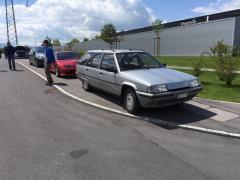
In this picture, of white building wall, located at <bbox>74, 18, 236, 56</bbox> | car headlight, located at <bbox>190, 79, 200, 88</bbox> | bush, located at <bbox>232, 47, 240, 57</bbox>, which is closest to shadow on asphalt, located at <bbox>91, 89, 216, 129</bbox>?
car headlight, located at <bbox>190, 79, 200, 88</bbox>

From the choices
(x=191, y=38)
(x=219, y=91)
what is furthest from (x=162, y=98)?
(x=191, y=38)

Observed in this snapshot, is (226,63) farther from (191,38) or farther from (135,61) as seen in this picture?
(191,38)

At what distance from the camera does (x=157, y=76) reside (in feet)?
22.0

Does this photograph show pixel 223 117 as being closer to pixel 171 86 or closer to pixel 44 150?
pixel 171 86

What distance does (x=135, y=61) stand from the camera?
A: 7.82 m

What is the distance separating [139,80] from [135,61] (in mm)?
1432

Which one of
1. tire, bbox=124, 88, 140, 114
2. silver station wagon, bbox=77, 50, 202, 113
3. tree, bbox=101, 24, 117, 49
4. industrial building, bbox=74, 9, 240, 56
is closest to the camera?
silver station wagon, bbox=77, 50, 202, 113

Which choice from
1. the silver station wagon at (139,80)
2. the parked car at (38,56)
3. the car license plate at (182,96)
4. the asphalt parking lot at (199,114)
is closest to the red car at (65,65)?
the silver station wagon at (139,80)

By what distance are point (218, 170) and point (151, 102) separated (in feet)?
8.42

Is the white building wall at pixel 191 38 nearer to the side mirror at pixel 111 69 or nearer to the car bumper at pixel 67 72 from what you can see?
the car bumper at pixel 67 72

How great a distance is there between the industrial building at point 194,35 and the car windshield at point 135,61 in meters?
23.3

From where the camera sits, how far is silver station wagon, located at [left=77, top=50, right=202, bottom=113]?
247 inches

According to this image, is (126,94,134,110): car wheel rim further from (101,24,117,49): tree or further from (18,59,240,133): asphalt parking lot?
(101,24,117,49): tree

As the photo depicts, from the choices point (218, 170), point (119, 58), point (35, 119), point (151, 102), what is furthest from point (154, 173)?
point (119, 58)
